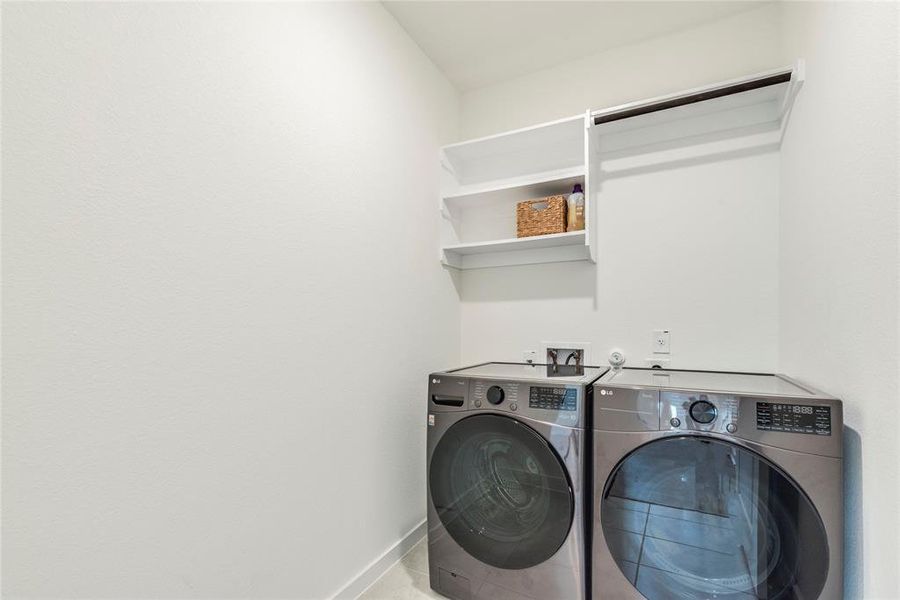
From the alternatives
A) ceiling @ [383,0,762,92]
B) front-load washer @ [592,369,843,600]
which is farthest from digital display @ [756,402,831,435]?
ceiling @ [383,0,762,92]

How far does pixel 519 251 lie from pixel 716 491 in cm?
140

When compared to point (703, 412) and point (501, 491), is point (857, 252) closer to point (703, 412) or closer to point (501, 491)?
point (703, 412)

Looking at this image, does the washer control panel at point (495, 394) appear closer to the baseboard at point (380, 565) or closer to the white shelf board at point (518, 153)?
the baseboard at point (380, 565)

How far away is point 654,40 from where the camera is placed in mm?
1966

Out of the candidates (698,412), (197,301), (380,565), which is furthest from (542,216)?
(380,565)

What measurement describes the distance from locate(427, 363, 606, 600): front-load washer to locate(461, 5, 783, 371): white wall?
56cm

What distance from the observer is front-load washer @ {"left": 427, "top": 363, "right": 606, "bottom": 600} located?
4.46 ft

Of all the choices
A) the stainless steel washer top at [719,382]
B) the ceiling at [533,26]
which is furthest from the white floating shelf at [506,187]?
the stainless steel washer top at [719,382]

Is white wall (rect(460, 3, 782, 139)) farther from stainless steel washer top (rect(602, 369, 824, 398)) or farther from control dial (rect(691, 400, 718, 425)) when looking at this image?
control dial (rect(691, 400, 718, 425))

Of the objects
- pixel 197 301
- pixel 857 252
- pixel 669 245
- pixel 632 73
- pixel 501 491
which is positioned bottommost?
pixel 501 491

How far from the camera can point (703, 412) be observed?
1200 mm

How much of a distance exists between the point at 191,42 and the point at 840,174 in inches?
69.8

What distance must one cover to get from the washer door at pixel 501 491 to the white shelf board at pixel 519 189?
1.19m

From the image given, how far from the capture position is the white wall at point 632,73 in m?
1.78
